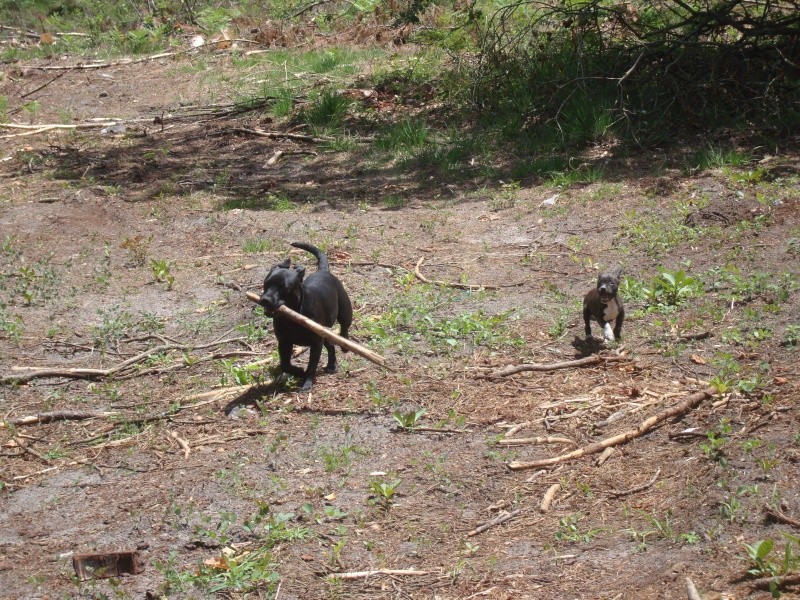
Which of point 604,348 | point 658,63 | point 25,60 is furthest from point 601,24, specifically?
point 25,60

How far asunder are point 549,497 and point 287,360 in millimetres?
2438

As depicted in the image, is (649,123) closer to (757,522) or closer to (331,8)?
(757,522)

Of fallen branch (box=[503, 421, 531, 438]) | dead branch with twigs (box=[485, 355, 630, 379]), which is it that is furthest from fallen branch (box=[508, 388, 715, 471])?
dead branch with twigs (box=[485, 355, 630, 379])

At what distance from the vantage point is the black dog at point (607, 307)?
7004 millimetres

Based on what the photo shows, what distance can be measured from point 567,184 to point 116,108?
9615 millimetres

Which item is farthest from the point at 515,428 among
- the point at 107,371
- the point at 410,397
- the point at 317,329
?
the point at 107,371

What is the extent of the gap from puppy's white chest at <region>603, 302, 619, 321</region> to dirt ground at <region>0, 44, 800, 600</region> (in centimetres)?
23

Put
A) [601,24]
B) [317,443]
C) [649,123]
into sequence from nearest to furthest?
[317,443], [649,123], [601,24]

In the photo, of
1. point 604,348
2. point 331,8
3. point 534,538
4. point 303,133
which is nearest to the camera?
point 534,538

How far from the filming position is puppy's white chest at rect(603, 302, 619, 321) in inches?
278

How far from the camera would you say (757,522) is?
4176 millimetres

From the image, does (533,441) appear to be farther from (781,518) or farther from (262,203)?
(262,203)

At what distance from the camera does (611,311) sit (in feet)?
23.2

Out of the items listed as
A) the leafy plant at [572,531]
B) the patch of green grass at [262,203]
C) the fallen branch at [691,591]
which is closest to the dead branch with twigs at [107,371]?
the leafy plant at [572,531]
